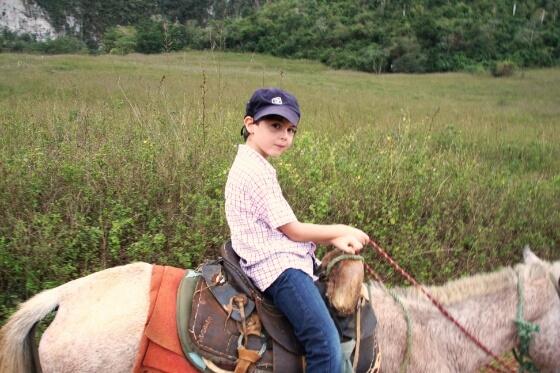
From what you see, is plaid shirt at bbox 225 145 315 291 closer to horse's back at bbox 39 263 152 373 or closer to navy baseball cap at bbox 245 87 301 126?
navy baseball cap at bbox 245 87 301 126

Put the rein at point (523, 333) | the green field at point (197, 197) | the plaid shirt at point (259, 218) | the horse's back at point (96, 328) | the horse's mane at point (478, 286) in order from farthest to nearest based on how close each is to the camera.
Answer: the green field at point (197, 197) < the horse's mane at point (478, 286) < the rein at point (523, 333) < the plaid shirt at point (259, 218) < the horse's back at point (96, 328)

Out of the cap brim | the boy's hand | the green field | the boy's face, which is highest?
the cap brim

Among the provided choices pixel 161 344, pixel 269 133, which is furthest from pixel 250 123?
pixel 161 344

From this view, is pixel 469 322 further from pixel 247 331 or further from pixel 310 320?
pixel 247 331

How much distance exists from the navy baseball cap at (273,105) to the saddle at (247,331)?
74cm

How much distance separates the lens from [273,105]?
6.73 ft

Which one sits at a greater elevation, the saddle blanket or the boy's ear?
the boy's ear

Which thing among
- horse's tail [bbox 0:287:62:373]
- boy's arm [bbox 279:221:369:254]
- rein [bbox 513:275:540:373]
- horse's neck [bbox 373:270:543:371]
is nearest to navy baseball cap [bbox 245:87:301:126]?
boy's arm [bbox 279:221:369:254]

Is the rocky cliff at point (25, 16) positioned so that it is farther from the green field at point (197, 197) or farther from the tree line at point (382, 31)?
the green field at point (197, 197)

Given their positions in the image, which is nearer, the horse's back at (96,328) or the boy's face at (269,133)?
the horse's back at (96,328)

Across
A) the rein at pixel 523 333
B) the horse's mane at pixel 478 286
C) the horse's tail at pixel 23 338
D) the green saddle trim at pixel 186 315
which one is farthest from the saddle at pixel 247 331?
the rein at pixel 523 333

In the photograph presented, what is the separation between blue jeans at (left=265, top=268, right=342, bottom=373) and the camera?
1979 mm

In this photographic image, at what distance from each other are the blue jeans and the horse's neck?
1.57 ft

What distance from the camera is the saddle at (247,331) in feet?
6.70
